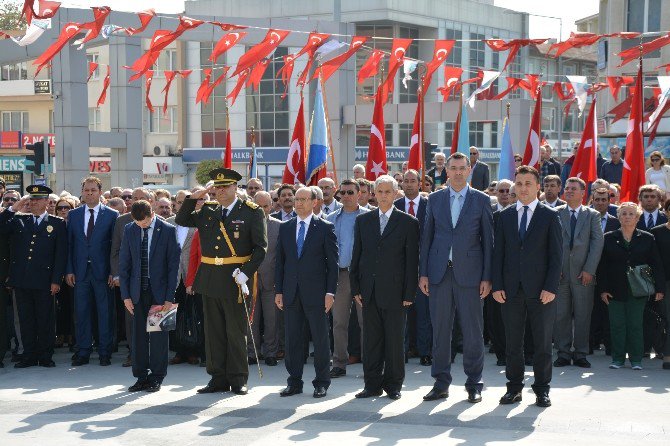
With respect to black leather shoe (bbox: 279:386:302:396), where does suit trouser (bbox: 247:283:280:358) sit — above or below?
above

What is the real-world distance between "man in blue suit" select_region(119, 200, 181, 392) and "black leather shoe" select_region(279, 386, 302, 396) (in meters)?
1.41

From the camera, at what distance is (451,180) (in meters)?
9.75

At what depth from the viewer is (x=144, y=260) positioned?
10.7m

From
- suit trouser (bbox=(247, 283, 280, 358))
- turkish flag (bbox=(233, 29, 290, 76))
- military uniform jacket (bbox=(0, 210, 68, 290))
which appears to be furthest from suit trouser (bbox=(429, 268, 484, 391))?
turkish flag (bbox=(233, 29, 290, 76))

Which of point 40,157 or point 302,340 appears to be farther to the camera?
point 40,157

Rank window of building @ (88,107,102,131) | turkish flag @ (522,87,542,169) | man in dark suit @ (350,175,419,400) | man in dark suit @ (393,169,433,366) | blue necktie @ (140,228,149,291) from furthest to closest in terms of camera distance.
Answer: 1. window of building @ (88,107,102,131)
2. turkish flag @ (522,87,542,169)
3. man in dark suit @ (393,169,433,366)
4. blue necktie @ (140,228,149,291)
5. man in dark suit @ (350,175,419,400)

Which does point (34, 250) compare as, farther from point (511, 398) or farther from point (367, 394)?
point (511, 398)

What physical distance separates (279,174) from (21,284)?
51.8 meters

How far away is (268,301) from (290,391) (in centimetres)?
238

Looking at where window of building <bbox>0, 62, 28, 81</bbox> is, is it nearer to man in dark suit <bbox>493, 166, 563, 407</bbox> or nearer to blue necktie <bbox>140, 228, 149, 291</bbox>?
blue necktie <bbox>140, 228, 149, 291</bbox>

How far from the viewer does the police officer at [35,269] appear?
12.1 m

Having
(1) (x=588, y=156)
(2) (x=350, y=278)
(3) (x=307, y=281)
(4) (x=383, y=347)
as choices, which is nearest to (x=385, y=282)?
(2) (x=350, y=278)

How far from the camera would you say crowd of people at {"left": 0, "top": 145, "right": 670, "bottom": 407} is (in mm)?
9609

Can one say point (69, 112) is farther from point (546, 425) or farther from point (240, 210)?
point (546, 425)
